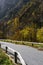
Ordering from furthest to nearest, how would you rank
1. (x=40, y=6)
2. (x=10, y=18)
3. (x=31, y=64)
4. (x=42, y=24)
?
(x=10, y=18) → (x=40, y=6) → (x=42, y=24) → (x=31, y=64)

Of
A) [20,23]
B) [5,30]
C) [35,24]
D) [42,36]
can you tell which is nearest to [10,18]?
[5,30]

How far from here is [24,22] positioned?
14488 cm

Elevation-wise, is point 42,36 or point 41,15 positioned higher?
point 41,15

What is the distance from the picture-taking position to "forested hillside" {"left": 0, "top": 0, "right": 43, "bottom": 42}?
4019 inches

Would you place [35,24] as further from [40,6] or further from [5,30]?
[5,30]

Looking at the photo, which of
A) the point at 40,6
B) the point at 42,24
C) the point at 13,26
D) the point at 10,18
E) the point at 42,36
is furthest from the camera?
the point at 10,18

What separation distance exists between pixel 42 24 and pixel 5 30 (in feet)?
150

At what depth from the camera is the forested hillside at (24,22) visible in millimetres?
102088

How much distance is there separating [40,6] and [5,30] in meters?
31.9

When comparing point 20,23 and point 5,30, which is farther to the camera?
point 5,30

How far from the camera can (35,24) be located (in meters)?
129

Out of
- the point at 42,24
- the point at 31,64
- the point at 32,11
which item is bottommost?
the point at 31,64

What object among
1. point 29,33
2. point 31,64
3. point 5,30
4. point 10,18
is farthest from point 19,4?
point 31,64

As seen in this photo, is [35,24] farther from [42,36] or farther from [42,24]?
Result: [42,36]
